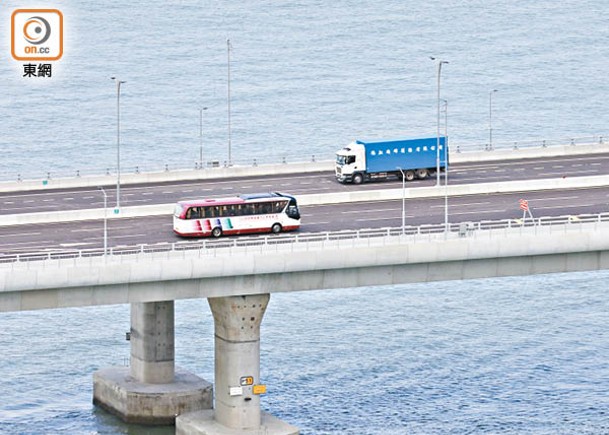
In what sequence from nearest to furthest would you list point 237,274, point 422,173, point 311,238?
1. point 237,274
2. point 311,238
3. point 422,173

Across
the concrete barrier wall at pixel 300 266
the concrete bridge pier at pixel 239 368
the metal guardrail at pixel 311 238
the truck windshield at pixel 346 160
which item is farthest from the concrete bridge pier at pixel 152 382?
the truck windshield at pixel 346 160

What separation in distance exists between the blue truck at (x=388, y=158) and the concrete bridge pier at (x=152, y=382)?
23.3 metres

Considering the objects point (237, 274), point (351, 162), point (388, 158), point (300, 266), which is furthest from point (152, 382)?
point (388, 158)

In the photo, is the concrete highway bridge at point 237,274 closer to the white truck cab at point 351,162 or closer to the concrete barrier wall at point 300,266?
the concrete barrier wall at point 300,266

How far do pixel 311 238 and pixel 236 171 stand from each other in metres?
28.5

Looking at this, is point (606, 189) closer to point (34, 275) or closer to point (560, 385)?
point (560, 385)

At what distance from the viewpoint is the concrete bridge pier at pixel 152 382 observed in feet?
405

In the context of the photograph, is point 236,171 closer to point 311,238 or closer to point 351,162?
point 351,162

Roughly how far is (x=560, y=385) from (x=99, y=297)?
33.6m

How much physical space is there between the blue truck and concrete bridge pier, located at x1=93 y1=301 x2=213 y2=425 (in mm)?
23255

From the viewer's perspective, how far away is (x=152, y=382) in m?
126

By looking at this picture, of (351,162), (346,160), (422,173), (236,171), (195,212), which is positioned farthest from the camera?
(236,171)

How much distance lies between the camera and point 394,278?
117 meters

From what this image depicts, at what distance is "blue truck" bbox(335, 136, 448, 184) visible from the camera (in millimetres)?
142250
